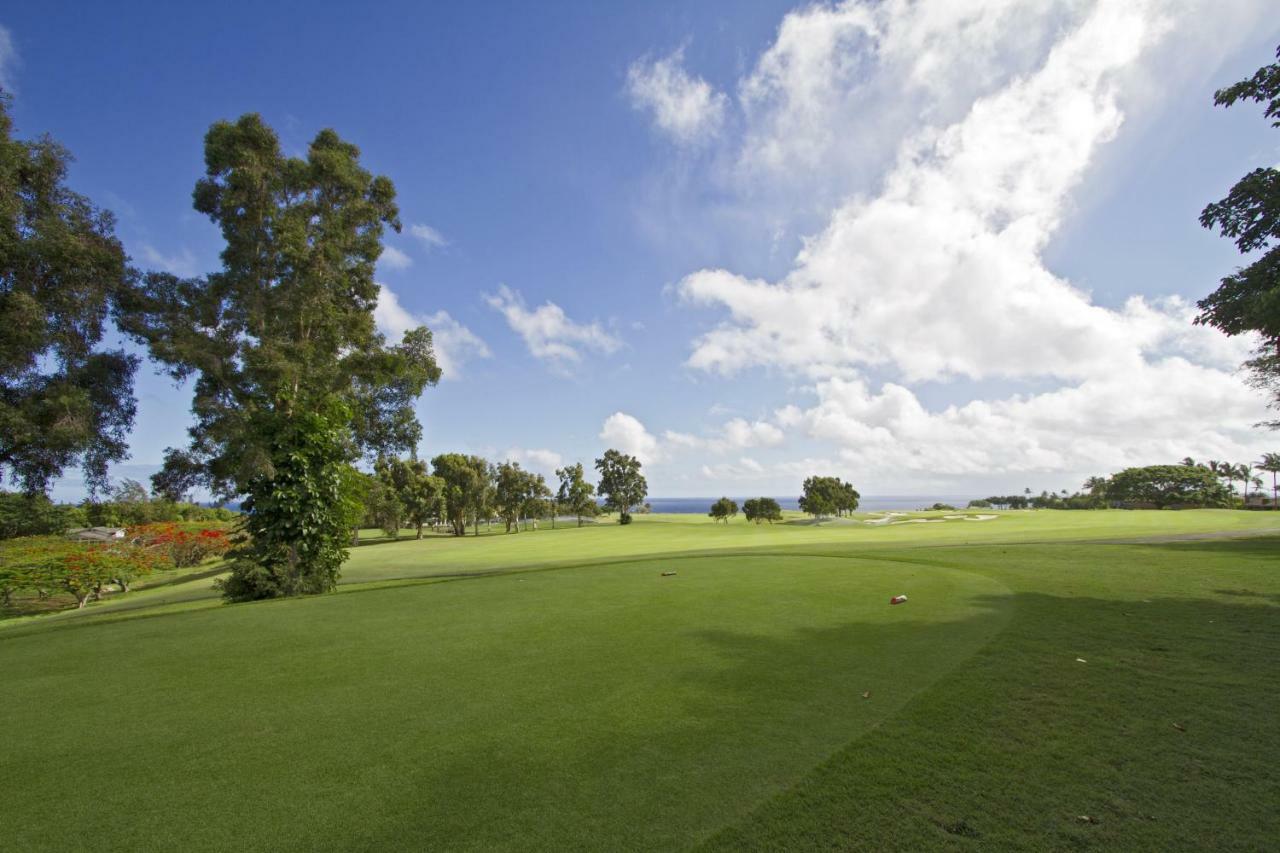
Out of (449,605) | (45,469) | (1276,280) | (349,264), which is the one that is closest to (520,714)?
(449,605)

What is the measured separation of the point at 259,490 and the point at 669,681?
1393 cm

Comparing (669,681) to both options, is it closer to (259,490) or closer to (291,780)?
Result: (291,780)

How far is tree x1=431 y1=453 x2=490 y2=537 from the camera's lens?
182ft

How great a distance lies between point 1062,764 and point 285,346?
18.7 meters

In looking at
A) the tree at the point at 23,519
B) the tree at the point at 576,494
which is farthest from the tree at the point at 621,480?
the tree at the point at 23,519

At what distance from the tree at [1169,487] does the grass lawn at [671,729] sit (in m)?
70.5

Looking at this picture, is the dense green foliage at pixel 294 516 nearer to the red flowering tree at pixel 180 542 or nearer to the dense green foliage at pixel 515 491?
the red flowering tree at pixel 180 542

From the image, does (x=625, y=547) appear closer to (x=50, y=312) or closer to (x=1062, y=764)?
(x=50, y=312)

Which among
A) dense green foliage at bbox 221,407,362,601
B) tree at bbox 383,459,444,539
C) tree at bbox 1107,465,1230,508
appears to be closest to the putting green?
dense green foliage at bbox 221,407,362,601

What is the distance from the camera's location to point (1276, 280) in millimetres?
7801

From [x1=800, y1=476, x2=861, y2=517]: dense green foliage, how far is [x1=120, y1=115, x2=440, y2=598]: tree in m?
51.9

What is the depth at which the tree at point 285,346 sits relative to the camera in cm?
1412

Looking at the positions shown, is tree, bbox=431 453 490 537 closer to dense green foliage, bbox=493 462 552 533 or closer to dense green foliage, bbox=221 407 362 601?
dense green foliage, bbox=493 462 552 533

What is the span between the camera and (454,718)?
4.28m
